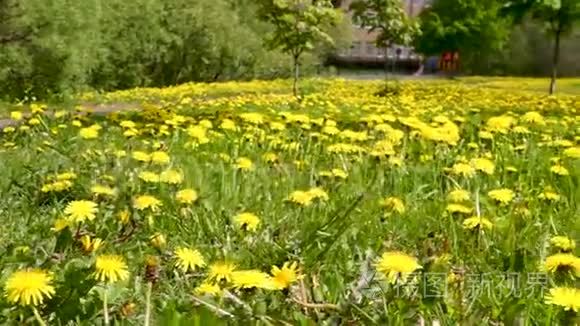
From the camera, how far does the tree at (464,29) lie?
144 feet

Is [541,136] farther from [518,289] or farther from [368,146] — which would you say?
[518,289]

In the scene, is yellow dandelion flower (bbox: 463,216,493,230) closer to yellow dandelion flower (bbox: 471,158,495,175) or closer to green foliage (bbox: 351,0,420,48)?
yellow dandelion flower (bbox: 471,158,495,175)

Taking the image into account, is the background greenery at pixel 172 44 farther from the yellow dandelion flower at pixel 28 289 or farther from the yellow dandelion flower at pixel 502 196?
the yellow dandelion flower at pixel 28 289

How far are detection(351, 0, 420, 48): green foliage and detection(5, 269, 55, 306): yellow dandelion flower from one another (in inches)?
1004

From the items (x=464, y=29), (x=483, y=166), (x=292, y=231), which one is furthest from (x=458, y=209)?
(x=464, y=29)

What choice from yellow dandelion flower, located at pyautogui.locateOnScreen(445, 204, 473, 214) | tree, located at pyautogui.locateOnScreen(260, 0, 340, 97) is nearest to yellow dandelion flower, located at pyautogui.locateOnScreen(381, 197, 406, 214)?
yellow dandelion flower, located at pyautogui.locateOnScreen(445, 204, 473, 214)

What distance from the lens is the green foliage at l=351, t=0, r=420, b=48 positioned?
26391 mm

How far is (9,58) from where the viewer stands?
19.0 m

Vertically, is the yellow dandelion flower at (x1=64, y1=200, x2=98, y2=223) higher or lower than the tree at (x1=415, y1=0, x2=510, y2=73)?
higher

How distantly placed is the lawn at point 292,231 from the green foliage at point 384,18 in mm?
22434

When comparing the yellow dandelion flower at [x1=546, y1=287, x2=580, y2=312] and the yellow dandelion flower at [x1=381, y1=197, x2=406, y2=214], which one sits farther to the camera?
the yellow dandelion flower at [x1=381, y1=197, x2=406, y2=214]

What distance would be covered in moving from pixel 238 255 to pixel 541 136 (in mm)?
2837

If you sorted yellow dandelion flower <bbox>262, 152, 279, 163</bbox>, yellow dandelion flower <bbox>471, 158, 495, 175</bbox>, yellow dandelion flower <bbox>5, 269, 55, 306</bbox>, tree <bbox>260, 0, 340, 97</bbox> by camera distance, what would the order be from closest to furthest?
yellow dandelion flower <bbox>5, 269, 55, 306</bbox>
yellow dandelion flower <bbox>471, 158, 495, 175</bbox>
yellow dandelion flower <bbox>262, 152, 279, 163</bbox>
tree <bbox>260, 0, 340, 97</bbox>

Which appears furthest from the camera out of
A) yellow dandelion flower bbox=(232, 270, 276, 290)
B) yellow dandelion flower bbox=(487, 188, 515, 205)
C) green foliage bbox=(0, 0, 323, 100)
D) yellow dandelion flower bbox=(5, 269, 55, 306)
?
green foliage bbox=(0, 0, 323, 100)
